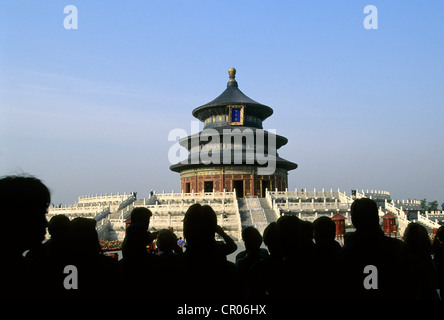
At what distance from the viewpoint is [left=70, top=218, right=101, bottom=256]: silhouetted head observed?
3.48 metres

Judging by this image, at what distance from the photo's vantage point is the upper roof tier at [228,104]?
141 ft

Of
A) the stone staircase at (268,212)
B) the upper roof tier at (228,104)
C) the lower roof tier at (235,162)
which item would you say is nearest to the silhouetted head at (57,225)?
the stone staircase at (268,212)

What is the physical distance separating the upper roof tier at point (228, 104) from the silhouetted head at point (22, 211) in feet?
134

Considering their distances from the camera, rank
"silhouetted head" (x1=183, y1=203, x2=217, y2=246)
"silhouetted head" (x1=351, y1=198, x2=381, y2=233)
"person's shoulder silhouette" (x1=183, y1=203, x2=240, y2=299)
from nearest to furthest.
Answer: "person's shoulder silhouette" (x1=183, y1=203, x2=240, y2=299), "silhouetted head" (x1=183, y1=203, x2=217, y2=246), "silhouetted head" (x1=351, y1=198, x2=381, y2=233)

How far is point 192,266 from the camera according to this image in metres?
3.18

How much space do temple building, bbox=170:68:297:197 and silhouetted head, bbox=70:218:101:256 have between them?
33094 millimetres

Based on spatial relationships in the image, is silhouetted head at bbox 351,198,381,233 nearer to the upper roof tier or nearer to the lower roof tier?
the lower roof tier

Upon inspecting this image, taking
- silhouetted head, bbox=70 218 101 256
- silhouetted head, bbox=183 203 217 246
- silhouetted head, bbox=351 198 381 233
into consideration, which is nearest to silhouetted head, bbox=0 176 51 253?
silhouetted head, bbox=70 218 101 256

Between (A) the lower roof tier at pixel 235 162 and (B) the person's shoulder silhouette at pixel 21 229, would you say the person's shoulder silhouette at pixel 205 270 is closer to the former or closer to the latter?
(B) the person's shoulder silhouette at pixel 21 229

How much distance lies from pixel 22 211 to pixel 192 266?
1.46m

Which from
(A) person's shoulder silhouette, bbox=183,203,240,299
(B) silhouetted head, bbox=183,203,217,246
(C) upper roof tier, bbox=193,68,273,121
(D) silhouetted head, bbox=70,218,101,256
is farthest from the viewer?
(C) upper roof tier, bbox=193,68,273,121

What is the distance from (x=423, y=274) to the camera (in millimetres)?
4625
